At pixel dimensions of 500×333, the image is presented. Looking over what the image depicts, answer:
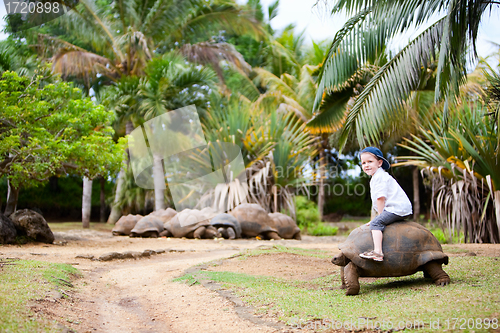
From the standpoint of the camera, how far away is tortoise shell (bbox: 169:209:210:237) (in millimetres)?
12664

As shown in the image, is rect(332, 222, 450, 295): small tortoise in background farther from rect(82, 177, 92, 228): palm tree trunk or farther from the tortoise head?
rect(82, 177, 92, 228): palm tree trunk

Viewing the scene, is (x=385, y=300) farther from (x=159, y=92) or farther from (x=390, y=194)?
(x=159, y=92)

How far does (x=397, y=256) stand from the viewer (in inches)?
152

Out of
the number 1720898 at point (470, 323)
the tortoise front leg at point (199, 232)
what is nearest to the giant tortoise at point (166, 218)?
the tortoise front leg at point (199, 232)

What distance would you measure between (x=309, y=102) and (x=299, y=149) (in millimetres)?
5720

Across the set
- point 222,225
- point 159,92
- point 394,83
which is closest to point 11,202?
point 222,225

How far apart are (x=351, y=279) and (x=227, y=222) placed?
8.61 m

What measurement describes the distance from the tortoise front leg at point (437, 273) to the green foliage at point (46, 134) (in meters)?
7.72

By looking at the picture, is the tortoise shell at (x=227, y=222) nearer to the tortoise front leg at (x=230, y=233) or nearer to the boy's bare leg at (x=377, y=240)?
the tortoise front leg at (x=230, y=233)

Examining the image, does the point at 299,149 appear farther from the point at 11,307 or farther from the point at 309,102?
the point at 11,307

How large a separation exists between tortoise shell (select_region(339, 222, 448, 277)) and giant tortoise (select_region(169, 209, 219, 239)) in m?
8.73

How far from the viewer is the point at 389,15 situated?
21.2 ft

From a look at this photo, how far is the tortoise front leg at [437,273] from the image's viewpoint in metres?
3.91

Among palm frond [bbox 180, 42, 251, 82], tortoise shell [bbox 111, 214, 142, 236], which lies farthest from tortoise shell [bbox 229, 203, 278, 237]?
palm frond [bbox 180, 42, 251, 82]
